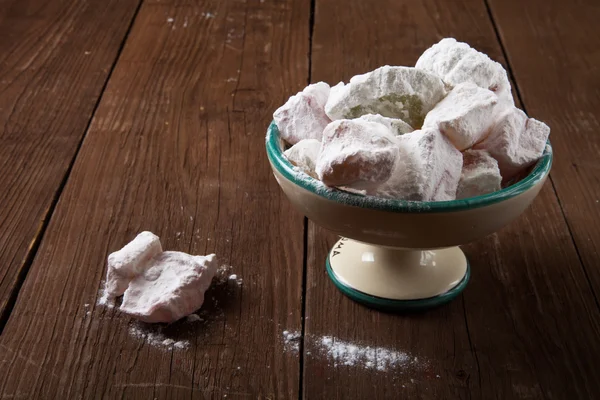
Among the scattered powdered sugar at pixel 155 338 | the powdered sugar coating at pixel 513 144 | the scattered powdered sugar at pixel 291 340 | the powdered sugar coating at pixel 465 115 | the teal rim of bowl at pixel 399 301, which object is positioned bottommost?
the teal rim of bowl at pixel 399 301

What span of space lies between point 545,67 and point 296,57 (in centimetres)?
56

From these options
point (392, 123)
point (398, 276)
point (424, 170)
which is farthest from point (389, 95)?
point (398, 276)

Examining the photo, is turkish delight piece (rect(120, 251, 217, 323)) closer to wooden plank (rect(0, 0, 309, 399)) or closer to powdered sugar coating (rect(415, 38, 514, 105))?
wooden plank (rect(0, 0, 309, 399))

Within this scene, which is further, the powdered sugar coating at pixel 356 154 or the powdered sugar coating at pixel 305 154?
the powdered sugar coating at pixel 305 154

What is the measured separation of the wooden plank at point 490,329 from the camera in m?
1.01

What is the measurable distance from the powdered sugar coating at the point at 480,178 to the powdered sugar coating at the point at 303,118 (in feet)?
0.66

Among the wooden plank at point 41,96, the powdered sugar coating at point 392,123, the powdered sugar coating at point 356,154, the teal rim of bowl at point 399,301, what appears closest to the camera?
the powdered sugar coating at point 356,154

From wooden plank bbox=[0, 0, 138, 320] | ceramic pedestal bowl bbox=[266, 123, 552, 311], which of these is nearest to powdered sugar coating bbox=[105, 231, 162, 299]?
wooden plank bbox=[0, 0, 138, 320]

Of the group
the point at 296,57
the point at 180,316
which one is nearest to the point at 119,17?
the point at 296,57

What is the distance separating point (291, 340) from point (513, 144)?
1.27ft

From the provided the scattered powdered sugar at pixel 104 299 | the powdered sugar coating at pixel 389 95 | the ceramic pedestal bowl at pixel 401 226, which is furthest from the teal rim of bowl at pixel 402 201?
the scattered powdered sugar at pixel 104 299

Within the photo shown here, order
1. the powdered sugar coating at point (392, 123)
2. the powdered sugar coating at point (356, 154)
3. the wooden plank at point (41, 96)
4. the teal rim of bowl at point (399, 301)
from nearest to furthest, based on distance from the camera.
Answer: the powdered sugar coating at point (356, 154)
the powdered sugar coating at point (392, 123)
the teal rim of bowl at point (399, 301)
the wooden plank at point (41, 96)

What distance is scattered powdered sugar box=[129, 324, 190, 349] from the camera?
1074 mm

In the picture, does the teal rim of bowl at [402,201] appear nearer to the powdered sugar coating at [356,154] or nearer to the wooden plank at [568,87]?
the powdered sugar coating at [356,154]
